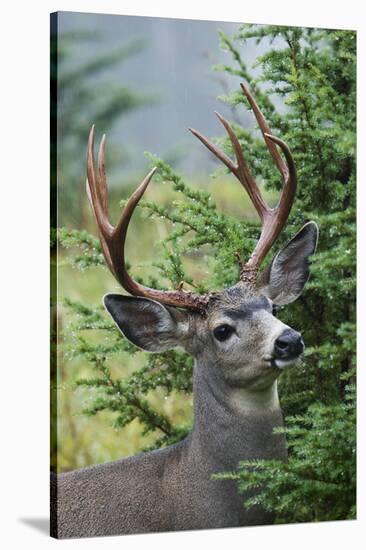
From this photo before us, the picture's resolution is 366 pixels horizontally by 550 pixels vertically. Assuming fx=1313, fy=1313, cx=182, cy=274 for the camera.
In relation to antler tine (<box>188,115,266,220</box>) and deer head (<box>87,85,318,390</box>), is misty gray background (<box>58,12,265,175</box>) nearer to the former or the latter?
antler tine (<box>188,115,266,220</box>)

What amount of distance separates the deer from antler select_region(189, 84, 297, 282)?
6 cm

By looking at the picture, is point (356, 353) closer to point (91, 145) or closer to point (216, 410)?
point (216, 410)

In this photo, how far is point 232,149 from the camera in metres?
7.30

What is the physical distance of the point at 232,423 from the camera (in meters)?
6.47

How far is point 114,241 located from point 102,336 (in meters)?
1.42

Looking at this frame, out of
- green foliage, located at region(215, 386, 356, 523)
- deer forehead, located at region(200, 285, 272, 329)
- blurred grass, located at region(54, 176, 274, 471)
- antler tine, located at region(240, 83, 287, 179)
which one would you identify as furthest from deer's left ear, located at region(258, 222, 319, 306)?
green foliage, located at region(215, 386, 356, 523)

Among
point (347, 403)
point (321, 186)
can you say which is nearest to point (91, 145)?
point (321, 186)

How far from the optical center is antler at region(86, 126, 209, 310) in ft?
20.6

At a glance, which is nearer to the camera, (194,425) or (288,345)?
(288,345)

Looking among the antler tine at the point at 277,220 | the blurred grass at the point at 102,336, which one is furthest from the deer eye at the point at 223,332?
the blurred grass at the point at 102,336

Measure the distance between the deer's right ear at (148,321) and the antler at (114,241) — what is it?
6 cm

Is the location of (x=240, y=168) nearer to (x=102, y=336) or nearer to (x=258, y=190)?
(x=258, y=190)

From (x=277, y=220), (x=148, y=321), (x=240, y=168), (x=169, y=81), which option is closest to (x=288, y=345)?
(x=148, y=321)

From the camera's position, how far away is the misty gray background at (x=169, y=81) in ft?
22.7
